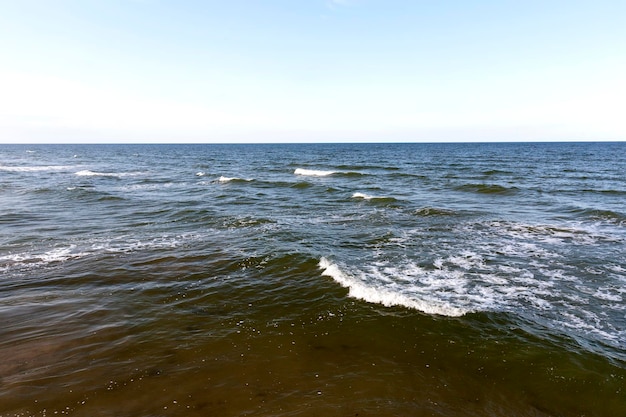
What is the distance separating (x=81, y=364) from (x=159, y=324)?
1720 millimetres

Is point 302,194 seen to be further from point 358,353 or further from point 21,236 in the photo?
point 358,353

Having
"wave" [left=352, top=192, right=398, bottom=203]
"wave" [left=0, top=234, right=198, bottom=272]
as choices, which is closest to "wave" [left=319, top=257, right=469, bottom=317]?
"wave" [left=0, top=234, right=198, bottom=272]

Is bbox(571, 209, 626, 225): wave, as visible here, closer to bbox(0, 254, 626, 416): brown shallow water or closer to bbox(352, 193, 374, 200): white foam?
bbox(352, 193, 374, 200): white foam

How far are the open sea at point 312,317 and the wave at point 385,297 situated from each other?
0.06 metres

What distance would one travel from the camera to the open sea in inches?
232

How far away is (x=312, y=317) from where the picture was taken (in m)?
8.52

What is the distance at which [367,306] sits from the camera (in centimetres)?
915

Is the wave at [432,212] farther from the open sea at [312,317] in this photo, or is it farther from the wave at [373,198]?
the wave at [373,198]

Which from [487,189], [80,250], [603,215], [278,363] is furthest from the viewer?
[487,189]

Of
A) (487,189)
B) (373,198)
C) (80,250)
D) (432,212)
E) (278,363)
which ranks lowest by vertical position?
(278,363)

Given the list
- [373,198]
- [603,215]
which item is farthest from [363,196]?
[603,215]

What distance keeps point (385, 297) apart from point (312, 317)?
7.34 ft

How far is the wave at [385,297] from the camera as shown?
8.86 metres

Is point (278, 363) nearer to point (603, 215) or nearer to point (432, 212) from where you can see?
point (432, 212)
